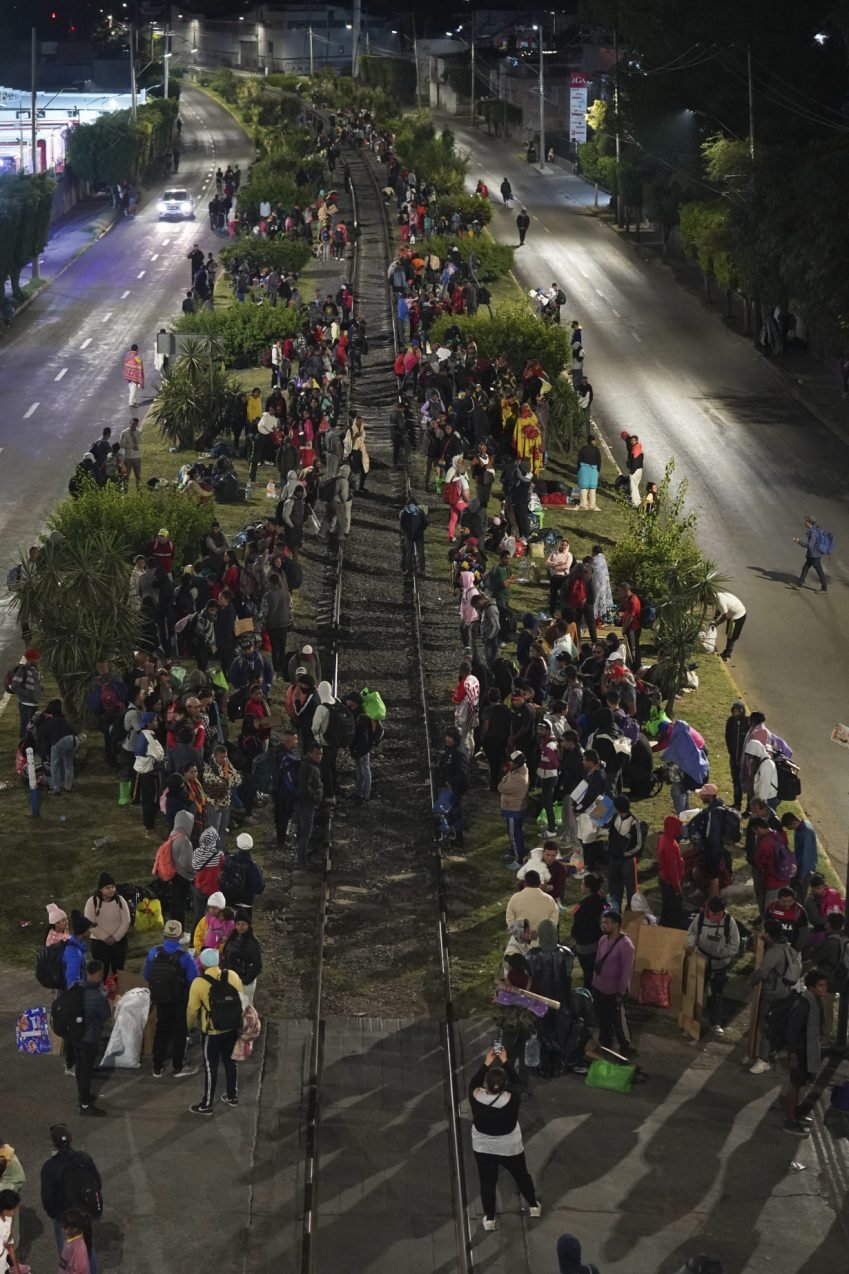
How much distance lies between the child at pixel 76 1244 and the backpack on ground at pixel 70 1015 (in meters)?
3.19

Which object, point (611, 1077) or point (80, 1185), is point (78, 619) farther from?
point (80, 1185)

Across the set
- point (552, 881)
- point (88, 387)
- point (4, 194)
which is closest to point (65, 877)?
point (552, 881)

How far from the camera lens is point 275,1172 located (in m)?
16.9

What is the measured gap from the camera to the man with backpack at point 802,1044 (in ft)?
57.9

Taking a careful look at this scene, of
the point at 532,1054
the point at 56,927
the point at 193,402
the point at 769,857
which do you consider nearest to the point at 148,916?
the point at 56,927

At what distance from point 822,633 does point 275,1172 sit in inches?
741

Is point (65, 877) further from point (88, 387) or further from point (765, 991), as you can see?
point (88, 387)

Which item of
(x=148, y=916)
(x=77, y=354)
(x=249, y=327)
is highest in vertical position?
(x=249, y=327)

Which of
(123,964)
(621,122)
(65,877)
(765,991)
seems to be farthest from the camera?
(621,122)

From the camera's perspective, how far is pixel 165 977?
17.7 metres

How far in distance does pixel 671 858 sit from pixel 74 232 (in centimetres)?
6162

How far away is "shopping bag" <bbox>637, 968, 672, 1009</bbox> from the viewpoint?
19.8 metres

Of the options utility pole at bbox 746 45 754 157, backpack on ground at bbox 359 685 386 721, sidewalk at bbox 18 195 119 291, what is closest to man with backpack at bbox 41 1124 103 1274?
backpack on ground at bbox 359 685 386 721

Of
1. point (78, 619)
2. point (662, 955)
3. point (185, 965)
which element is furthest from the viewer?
point (78, 619)
